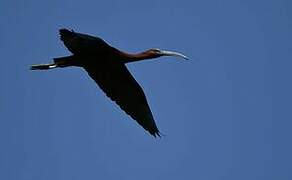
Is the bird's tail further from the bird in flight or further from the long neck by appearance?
the long neck

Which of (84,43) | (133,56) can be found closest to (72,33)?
(84,43)

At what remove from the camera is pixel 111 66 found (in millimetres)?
23438

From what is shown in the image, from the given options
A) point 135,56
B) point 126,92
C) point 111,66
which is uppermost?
point 135,56

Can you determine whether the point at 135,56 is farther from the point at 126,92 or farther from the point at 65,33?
the point at 65,33

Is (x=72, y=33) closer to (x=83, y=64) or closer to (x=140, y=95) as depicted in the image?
(x=83, y=64)

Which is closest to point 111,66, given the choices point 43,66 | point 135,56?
point 135,56

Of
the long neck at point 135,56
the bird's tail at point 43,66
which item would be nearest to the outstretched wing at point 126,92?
the long neck at point 135,56

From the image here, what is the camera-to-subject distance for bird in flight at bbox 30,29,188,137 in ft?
72.7

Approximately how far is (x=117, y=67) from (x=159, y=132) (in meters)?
2.17

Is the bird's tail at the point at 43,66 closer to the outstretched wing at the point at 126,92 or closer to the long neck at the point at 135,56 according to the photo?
the outstretched wing at the point at 126,92

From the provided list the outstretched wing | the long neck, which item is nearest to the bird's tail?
the outstretched wing

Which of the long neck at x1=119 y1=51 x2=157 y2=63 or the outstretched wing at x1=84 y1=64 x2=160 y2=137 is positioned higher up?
the long neck at x1=119 y1=51 x2=157 y2=63

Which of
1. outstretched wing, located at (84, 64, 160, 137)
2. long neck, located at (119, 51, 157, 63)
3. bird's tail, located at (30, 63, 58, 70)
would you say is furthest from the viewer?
outstretched wing, located at (84, 64, 160, 137)

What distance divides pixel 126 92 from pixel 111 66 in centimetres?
106
